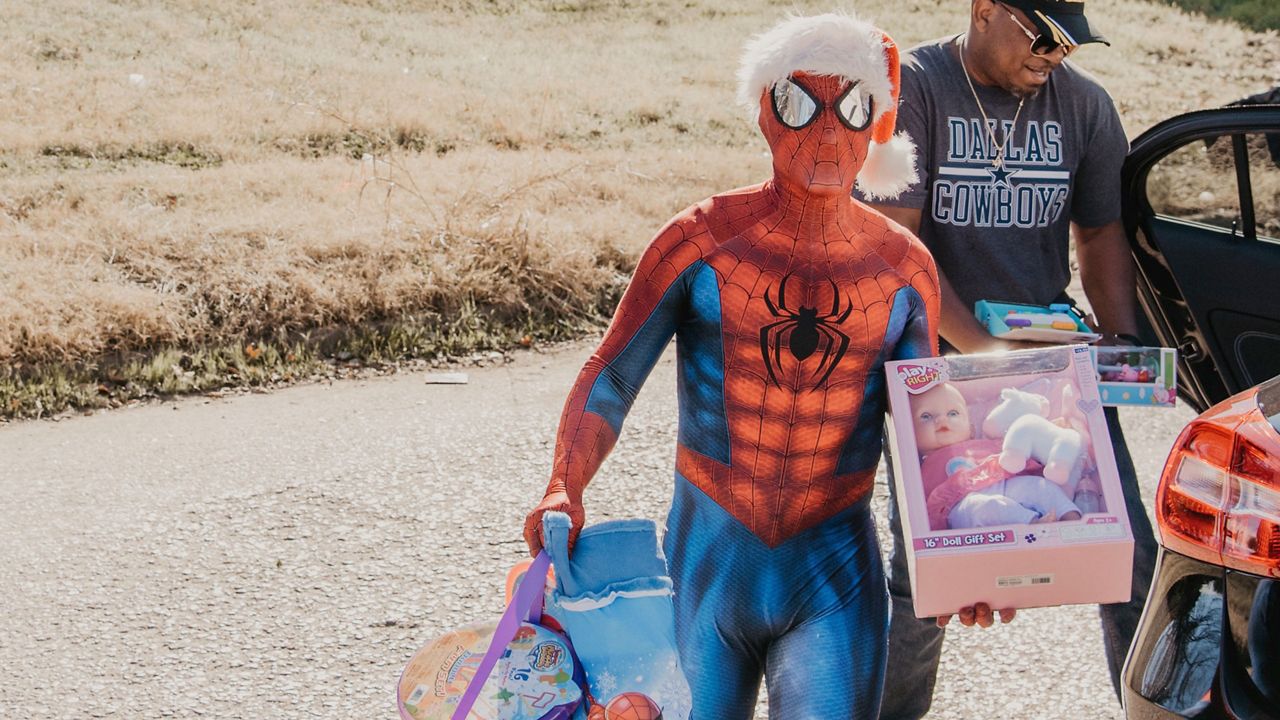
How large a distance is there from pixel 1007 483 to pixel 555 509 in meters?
0.83

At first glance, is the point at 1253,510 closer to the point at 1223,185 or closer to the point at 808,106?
the point at 808,106

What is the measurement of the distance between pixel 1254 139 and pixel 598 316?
3.96 m

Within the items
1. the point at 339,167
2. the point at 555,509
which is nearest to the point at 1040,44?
the point at 555,509

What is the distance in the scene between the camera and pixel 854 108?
2.45 m

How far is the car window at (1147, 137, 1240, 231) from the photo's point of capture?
3.72m

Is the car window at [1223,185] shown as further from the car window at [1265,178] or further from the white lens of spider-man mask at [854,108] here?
the white lens of spider-man mask at [854,108]

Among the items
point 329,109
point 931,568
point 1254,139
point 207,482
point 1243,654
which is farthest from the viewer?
point 329,109

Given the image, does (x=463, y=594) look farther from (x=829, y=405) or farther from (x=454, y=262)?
(x=454, y=262)

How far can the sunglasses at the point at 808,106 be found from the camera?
2430 millimetres

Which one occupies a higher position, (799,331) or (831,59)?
(831,59)

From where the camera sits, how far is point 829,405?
2.49 metres

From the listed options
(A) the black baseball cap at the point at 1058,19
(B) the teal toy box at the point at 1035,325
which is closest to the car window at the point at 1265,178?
(A) the black baseball cap at the point at 1058,19

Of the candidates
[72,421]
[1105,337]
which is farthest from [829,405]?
[72,421]

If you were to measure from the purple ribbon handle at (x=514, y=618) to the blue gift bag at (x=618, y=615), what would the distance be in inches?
1.3
